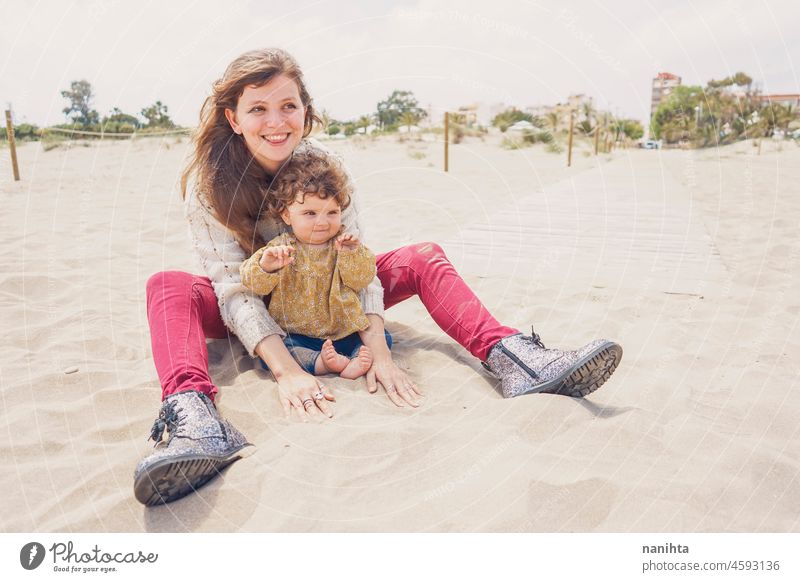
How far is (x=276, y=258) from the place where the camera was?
7.56 feet

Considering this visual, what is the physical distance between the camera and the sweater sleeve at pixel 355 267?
2436 mm

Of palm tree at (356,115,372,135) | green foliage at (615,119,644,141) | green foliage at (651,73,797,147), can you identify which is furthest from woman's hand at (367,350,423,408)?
green foliage at (615,119,644,141)

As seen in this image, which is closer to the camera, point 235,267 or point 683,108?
point 235,267

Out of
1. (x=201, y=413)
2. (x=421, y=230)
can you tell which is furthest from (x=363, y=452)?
(x=421, y=230)

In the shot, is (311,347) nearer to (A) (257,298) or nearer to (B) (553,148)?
(A) (257,298)

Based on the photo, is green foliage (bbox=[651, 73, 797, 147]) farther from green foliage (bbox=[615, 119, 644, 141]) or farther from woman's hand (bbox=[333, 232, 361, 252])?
green foliage (bbox=[615, 119, 644, 141])

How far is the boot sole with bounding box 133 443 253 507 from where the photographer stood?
1.64 m

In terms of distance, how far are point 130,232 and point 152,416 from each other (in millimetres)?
3419

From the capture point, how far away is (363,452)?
191 cm

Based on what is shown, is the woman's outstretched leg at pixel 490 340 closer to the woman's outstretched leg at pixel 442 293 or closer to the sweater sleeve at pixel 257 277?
the woman's outstretched leg at pixel 442 293

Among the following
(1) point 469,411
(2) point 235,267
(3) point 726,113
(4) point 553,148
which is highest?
(3) point 726,113

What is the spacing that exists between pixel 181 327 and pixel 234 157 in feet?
2.46

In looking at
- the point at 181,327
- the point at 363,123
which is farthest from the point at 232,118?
the point at 363,123
